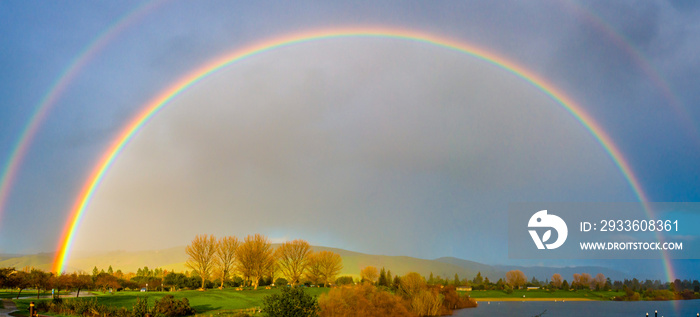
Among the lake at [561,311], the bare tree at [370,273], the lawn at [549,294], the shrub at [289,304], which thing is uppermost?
the shrub at [289,304]

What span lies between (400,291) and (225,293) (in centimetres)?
2829

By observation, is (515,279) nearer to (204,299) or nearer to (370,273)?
(370,273)

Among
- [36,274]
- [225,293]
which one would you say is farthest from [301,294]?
[225,293]

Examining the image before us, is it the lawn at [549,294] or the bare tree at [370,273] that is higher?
the bare tree at [370,273]

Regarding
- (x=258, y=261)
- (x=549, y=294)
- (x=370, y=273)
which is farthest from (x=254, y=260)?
(x=549, y=294)

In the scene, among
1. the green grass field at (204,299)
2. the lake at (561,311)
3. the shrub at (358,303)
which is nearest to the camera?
the shrub at (358,303)

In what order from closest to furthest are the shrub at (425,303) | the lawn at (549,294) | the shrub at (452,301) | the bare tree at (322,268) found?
the shrub at (425,303) < the shrub at (452,301) < the bare tree at (322,268) < the lawn at (549,294)

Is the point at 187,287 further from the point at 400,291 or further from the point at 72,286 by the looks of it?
the point at 400,291

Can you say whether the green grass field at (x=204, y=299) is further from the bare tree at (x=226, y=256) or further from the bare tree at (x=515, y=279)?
the bare tree at (x=515, y=279)

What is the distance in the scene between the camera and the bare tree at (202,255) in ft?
328

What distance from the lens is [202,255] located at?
10038 centimetres

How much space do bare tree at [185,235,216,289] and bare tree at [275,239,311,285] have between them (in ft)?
47.9

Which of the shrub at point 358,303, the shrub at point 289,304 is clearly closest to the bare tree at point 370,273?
the shrub at point 358,303

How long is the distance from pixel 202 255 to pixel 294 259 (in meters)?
20.0
